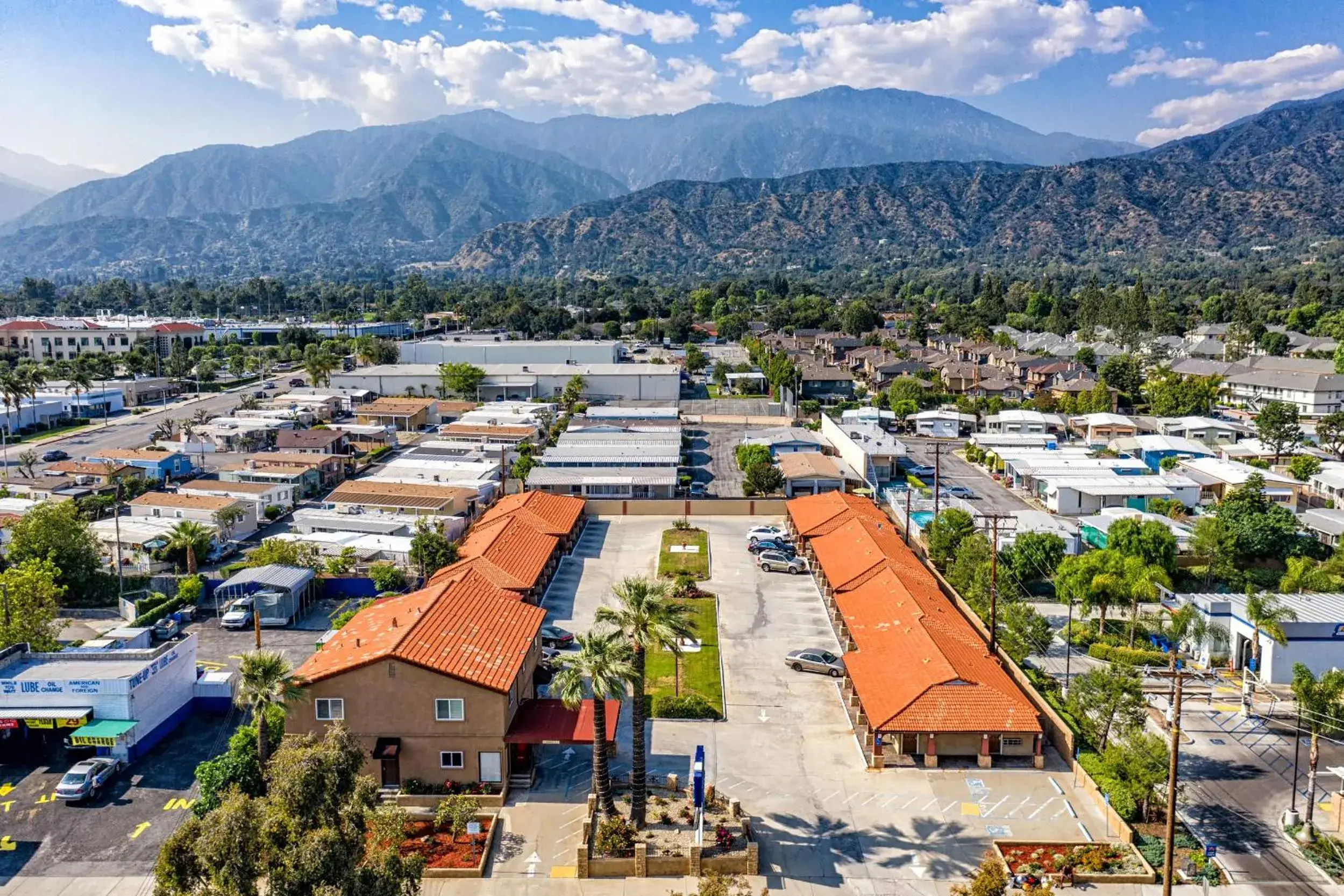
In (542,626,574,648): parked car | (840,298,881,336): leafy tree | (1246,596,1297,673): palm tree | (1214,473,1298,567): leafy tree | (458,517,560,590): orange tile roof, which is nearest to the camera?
(1246,596,1297,673): palm tree

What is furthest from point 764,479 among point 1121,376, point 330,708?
point 1121,376

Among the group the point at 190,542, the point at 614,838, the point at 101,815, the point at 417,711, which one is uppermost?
the point at 190,542

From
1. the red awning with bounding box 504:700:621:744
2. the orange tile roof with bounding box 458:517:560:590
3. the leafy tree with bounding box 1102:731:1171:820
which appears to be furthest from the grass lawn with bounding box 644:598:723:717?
the leafy tree with bounding box 1102:731:1171:820

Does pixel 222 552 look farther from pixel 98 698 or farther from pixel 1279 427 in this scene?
pixel 1279 427

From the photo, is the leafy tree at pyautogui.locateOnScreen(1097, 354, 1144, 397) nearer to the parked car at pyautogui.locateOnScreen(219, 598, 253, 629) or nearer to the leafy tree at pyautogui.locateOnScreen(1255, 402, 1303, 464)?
the leafy tree at pyautogui.locateOnScreen(1255, 402, 1303, 464)

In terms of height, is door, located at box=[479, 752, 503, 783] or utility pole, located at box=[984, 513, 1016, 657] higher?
utility pole, located at box=[984, 513, 1016, 657]

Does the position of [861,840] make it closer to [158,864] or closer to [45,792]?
[158,864]

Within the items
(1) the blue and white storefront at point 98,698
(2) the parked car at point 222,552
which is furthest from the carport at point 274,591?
(1) the blue and white storefront at point 98,698
